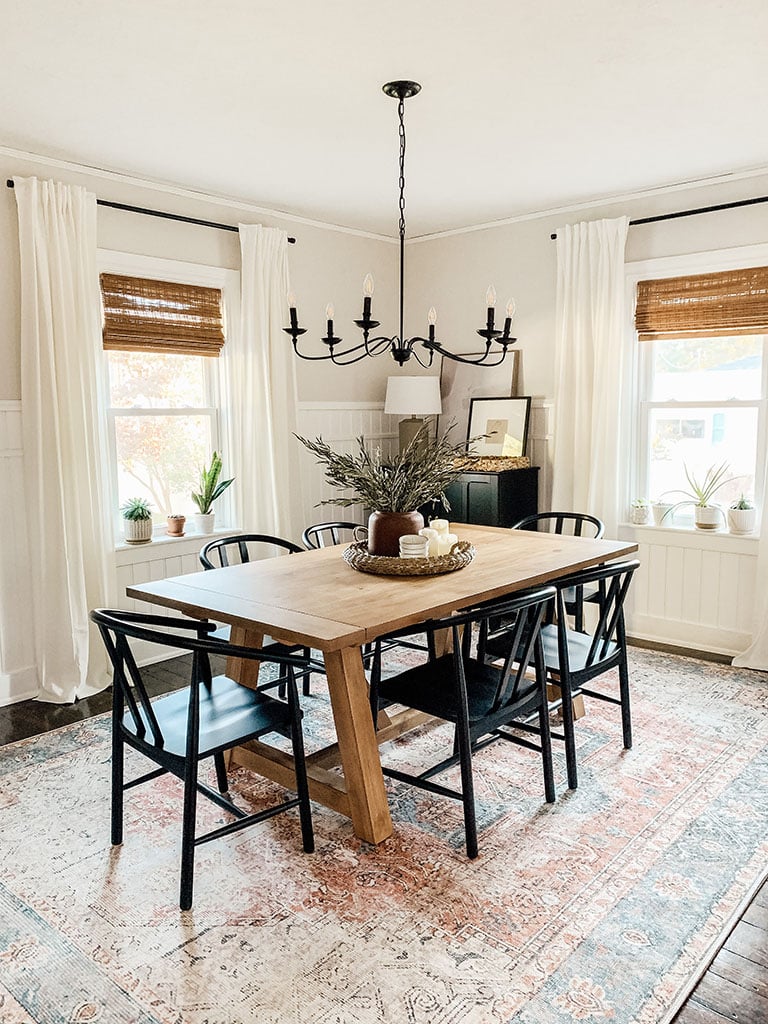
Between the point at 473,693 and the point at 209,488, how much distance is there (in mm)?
2388

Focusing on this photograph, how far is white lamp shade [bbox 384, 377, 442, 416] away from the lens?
16.7 ft

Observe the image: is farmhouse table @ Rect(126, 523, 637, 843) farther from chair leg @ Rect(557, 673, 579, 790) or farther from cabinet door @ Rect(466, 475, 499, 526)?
cabinet door @ Rect(466, 475, 499, 526)

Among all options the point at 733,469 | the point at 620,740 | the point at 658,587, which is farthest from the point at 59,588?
the point at 733,469

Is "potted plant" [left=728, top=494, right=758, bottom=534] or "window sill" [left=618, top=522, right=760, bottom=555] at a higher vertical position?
"potted plant" [left=728, top=494, right=758, bottom=534]

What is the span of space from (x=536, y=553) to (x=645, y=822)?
3.72ft

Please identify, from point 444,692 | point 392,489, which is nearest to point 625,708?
point 444,692

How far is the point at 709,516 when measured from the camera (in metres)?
4.46

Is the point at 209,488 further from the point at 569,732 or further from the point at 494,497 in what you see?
the point at 569,732

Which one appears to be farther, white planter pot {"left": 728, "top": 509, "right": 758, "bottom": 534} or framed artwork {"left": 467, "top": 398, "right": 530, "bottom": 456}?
framed artwork {"left": 467, "top": 398, "right": 530, "bottom": 456}

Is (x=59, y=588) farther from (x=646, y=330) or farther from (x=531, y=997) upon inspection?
(x=646, y=330)

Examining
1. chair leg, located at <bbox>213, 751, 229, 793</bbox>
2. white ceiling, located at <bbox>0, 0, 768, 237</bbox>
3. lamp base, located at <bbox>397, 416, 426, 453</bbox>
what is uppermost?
white ceiling, located at <bbox>0, 0, 768, 237</bbox>

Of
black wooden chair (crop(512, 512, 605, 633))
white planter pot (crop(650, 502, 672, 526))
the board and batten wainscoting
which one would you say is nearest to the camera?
black wooden chair (crop(512, 512, 605, 633))

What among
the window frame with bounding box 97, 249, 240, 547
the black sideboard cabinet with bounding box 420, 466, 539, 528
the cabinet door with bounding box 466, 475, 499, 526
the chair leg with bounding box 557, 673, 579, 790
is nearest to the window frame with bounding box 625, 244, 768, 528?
the black sideboard cabinet with bounding box 420, 466, 539, 528

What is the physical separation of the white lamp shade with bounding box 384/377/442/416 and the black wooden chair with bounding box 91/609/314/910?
2726 mm
